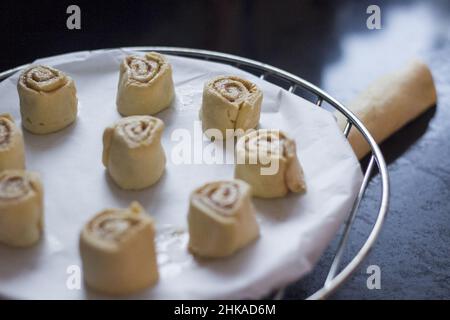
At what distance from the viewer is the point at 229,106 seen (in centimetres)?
157

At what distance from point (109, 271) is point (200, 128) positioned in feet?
1.73

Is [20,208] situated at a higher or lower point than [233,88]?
lower

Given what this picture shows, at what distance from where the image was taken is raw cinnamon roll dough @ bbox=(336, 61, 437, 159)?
1980 millimetres

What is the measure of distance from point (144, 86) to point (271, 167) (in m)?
0.39

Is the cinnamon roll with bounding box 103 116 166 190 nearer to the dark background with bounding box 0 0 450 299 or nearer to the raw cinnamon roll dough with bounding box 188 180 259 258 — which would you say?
the raw cinnamon roll dough with bounding box 188 180 259 258

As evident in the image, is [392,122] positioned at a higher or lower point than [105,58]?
lower

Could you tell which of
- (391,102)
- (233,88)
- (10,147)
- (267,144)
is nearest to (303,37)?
(391,102)

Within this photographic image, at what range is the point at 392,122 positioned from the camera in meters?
2.03

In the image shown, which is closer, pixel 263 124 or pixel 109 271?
pixel 109 271

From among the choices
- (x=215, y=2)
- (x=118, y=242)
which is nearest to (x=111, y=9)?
(x=215, y=2)

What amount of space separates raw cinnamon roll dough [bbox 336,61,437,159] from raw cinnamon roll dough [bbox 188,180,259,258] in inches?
26.4

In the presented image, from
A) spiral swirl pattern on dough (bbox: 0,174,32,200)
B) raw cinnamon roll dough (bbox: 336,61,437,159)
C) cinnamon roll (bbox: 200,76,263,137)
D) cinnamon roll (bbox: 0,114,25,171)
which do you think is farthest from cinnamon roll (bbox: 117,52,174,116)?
raw cinnamon roll dough (bbox: 336,61,437,159)

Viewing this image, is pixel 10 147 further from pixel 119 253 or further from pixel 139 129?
pixel 119 253
